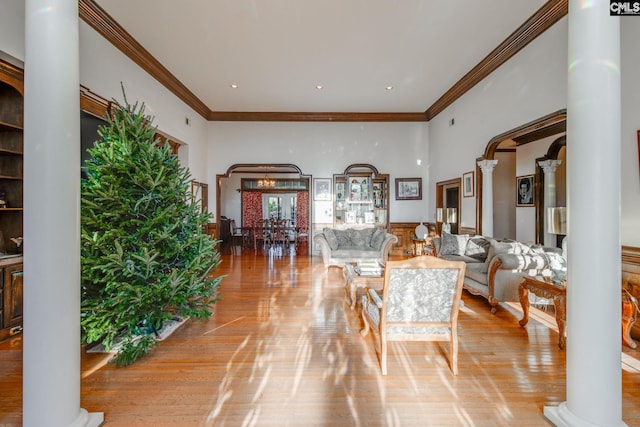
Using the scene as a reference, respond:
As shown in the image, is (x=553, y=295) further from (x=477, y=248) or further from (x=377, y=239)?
(x=377, y=239)

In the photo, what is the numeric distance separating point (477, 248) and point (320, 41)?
4178 millimetres

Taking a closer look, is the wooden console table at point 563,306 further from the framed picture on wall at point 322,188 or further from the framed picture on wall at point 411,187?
the framed picture on wall at point 322,188

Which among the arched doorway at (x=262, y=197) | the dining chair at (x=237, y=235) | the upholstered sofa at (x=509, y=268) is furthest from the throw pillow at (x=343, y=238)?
the arched doorway at (x=262, y=197)

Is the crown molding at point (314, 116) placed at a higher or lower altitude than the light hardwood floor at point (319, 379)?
higher

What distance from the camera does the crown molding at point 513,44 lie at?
3689 millimetres

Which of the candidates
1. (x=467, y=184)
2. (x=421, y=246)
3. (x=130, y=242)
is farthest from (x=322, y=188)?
(x=130, y=242)

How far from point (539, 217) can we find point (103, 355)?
8.22 metres

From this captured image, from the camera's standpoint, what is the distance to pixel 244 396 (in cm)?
215

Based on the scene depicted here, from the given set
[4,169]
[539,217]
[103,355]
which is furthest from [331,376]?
[539,217]

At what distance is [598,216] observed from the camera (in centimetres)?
169

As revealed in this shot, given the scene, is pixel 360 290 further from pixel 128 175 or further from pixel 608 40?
pixel 608 40

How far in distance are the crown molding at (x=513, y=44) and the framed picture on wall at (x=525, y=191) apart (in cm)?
273

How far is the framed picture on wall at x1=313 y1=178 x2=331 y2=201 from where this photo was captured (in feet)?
26.9

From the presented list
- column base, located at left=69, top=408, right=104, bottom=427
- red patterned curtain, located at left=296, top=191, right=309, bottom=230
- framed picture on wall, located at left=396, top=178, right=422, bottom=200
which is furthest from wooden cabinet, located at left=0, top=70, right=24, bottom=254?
red patterned curtain, located at left=296, top=191, right=309, bottom=230
